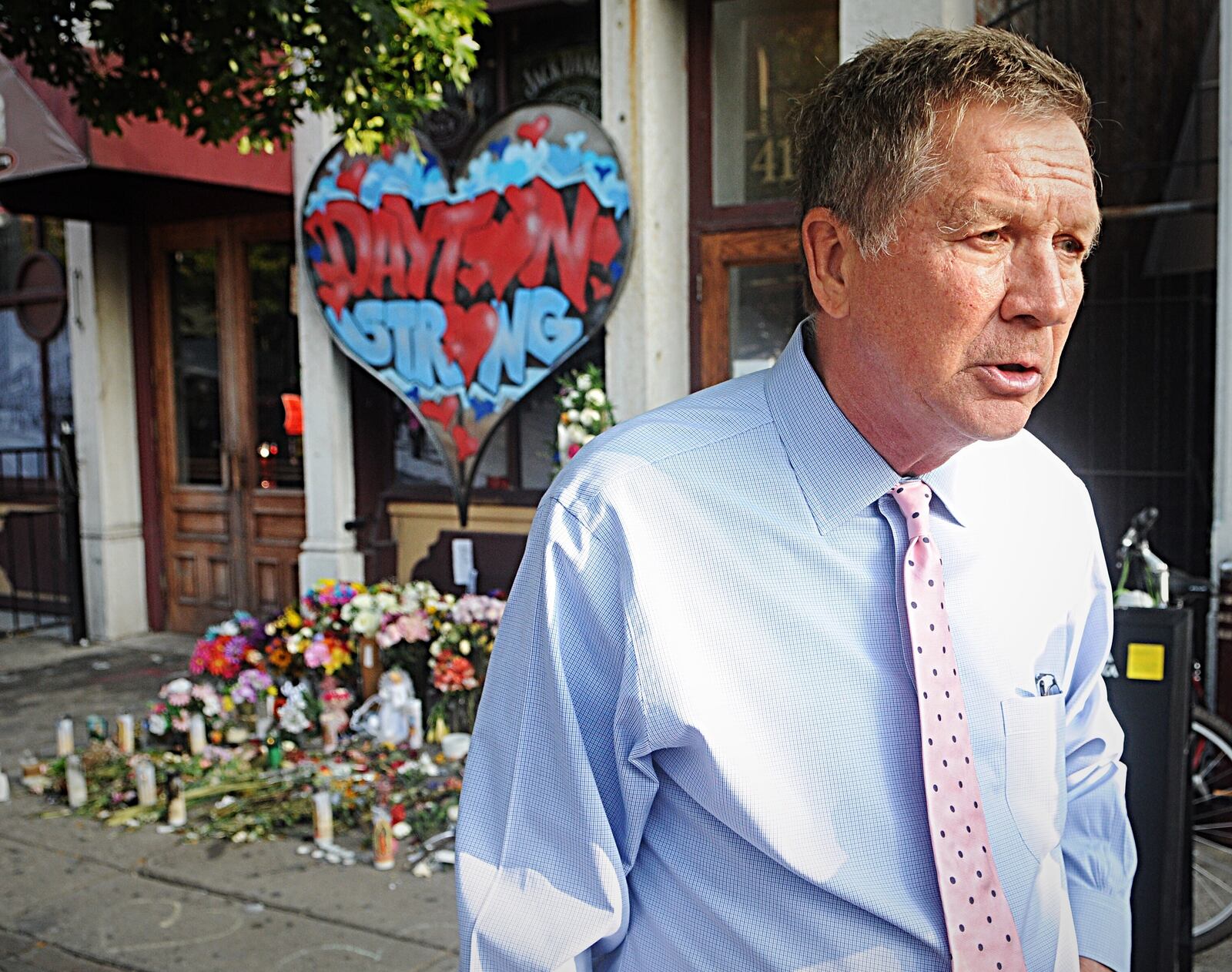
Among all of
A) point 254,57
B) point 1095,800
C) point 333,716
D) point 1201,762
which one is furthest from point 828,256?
point 333,716

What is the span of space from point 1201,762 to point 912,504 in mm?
3435

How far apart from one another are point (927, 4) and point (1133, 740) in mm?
4025

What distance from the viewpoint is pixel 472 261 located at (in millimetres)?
7375

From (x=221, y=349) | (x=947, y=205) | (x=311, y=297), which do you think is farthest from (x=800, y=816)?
(x=221, y=349)

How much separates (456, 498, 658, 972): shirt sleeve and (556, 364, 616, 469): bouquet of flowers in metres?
4.97

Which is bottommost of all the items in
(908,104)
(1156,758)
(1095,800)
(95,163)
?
(1156,758)

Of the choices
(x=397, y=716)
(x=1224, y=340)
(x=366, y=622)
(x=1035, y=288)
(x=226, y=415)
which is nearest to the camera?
(x=1035, y=288)

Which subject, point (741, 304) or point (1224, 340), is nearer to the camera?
point (1224, 340)

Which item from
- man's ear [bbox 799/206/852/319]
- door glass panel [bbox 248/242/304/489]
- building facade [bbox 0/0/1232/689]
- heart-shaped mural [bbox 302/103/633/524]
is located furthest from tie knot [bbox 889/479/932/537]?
door glass panel [bbox 248/242/304/489]

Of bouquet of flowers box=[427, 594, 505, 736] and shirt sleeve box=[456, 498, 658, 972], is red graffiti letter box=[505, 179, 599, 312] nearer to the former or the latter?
bouquet of flowers box=[427, 594, 505, 736]

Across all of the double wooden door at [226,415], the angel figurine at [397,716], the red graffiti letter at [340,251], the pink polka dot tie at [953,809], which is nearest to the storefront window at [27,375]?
the double wooden door at [226,415]

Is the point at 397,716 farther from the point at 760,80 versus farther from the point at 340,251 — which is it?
the point at 760,80

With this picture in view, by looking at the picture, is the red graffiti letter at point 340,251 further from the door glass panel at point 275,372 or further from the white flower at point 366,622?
the white flower at point 366,622

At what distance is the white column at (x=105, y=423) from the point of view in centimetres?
926
